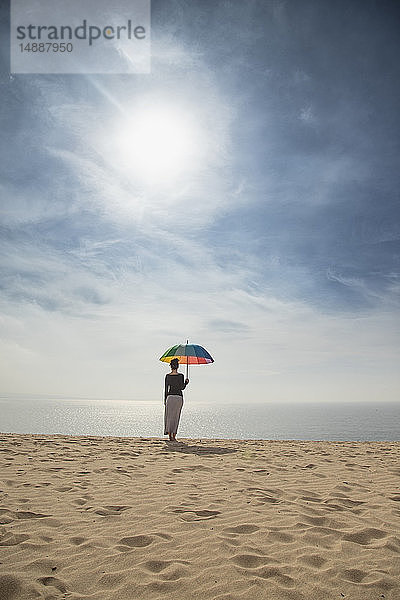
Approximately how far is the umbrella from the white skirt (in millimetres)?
1380

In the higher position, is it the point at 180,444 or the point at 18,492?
the point at 18,492

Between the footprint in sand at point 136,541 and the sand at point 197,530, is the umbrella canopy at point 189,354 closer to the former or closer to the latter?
the sand at point 197,530

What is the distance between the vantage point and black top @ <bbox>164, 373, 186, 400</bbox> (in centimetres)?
1312

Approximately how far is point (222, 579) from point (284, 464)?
5980mm

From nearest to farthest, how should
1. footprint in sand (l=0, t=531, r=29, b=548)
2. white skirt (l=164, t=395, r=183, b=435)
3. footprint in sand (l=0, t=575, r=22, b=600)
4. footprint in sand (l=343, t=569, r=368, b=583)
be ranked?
footprint in sand (l=0, t=575, r=22, b=600)
footprint in sand (l=343, t=569, r=368, b=583)
footprint in sand (l=0, t=531, r=29, b=548)
white skirt (l=164, t=395, r=183, b=435)

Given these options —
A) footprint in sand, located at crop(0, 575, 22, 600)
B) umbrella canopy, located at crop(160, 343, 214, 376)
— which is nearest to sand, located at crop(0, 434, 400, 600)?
footprint in sand, located at crop(0, 575, 22, 600)

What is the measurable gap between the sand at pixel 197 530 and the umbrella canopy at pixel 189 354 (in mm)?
4765

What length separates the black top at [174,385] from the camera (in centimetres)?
1312

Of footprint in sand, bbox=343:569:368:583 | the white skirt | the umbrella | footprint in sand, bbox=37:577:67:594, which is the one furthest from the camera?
the umbrella

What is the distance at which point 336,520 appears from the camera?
5.20m

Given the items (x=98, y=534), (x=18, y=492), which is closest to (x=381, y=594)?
(x=98, y=534)

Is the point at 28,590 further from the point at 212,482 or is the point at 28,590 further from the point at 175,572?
the point at 212,482

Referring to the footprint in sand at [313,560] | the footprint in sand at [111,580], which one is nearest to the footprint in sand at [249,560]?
the footprint in sand at [313,560]

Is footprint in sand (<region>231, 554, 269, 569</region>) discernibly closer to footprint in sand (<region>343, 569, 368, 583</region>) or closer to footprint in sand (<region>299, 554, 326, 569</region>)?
footprint in sand (<region>299, 554, 326, 569</region>)
